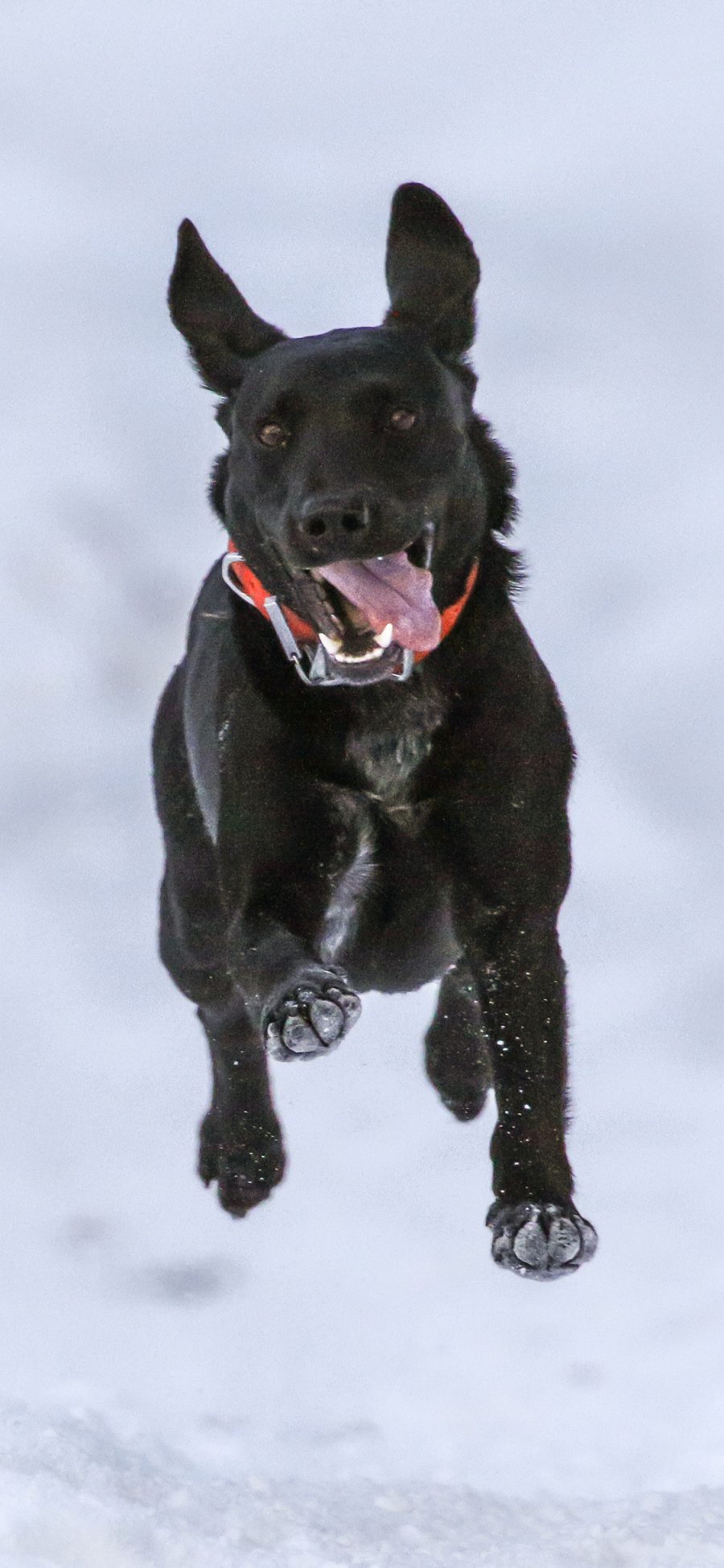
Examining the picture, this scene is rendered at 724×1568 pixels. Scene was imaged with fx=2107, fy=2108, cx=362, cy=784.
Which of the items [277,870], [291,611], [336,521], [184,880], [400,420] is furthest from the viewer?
[184,880]

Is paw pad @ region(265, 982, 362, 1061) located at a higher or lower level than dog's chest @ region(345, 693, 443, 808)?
lower

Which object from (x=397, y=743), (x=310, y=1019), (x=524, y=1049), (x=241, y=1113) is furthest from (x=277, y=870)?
(x=241, y=1113)

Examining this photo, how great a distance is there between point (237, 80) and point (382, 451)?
6.06 m

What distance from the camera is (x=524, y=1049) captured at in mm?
4109

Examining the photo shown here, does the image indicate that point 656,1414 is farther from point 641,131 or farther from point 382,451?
point 641,131

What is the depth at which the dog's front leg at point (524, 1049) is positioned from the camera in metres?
4.04

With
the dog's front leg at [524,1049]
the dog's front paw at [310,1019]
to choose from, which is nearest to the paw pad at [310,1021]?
the dog's front paw at [310,1019]

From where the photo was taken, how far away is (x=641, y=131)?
29.2 ft

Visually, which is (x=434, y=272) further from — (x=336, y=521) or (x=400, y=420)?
(x=336, y=521)

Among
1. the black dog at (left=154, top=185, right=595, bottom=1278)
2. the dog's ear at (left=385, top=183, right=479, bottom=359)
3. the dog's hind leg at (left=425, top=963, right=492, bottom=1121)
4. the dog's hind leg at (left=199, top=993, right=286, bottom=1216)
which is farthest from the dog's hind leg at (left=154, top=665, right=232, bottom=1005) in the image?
the dog's ear at (left=385, top=183, right=479, bottom=359)

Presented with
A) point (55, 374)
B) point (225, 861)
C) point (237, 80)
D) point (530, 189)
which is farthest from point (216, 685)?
point (237, 80)

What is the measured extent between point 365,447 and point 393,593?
0.27 m

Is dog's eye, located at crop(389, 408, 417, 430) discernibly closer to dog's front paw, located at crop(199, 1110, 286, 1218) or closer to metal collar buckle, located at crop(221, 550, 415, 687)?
metal collar buckle, located at crop(221, 550, 415, 687)

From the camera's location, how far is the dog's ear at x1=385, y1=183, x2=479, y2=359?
13.4 feet
